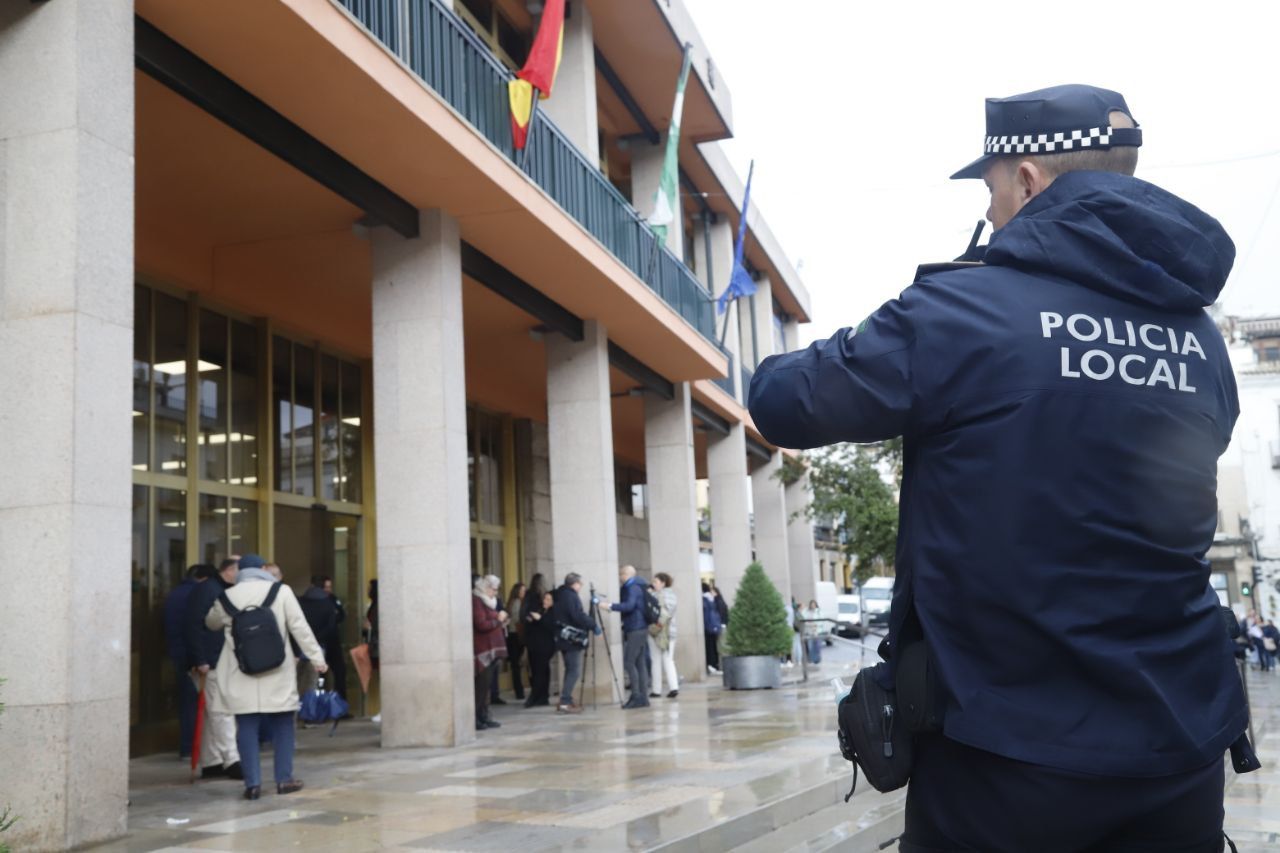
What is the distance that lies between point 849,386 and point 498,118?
12.3 m

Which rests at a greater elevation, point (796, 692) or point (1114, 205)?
point (1114, 205)

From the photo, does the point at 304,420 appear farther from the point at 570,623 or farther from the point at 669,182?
the point at 669,182

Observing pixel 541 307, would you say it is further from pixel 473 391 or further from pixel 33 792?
pixel 33 792

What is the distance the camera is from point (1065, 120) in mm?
2363

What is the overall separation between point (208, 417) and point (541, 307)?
14.1 feet

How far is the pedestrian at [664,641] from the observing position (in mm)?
18625

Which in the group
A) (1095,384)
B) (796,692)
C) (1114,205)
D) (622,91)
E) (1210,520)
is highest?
(622,91)

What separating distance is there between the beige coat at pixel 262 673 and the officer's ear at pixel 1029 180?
26.5ft

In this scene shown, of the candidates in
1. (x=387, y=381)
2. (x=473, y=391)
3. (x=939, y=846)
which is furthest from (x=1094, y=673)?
(x=473, y=391)

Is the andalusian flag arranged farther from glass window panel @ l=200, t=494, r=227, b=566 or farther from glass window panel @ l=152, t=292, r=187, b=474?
glass window panel @ l=200, t=494, r=227, b=566

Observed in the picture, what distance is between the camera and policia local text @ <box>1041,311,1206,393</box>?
214 cm

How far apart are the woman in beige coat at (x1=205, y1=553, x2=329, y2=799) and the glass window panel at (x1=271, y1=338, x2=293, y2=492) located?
272 inches

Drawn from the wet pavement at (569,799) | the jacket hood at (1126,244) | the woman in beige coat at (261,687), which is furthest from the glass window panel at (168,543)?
the jacket hood at (1126,244)

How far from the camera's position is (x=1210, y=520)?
88.1 inches
